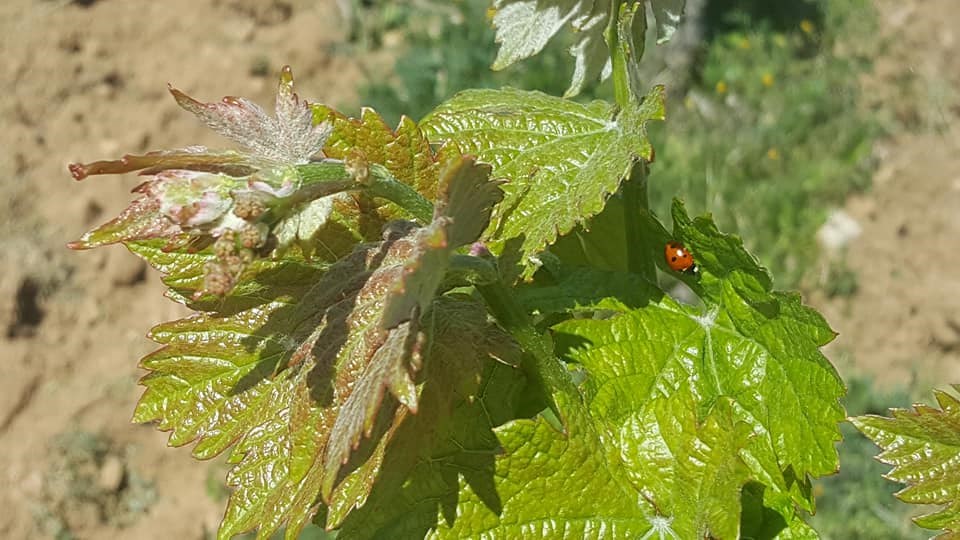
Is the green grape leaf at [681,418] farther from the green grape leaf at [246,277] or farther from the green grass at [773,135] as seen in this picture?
the green grass at [773,135]

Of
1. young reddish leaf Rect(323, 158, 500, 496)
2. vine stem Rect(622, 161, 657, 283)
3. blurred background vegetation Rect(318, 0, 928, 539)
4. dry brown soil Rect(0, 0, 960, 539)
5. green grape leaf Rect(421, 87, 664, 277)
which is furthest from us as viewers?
blurred background vegetation Rect(318, 0, 928, 539)

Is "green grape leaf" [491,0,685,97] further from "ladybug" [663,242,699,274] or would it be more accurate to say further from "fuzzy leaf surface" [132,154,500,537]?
"fuzzy leaf surface" [132,154,500,537]

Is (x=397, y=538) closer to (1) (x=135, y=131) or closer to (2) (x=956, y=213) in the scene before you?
(2) (x=956, y=213)

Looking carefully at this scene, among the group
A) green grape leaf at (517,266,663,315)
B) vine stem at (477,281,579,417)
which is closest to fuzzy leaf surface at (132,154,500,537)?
vine stem at (477,281,579,417)

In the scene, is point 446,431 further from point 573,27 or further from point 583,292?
point 573,27

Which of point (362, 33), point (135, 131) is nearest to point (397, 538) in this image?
point (135, 131)

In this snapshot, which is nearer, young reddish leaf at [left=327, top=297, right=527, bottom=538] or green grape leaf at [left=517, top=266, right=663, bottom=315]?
young reddish leaf at [left=327, top=297, right=527, bottom=538]

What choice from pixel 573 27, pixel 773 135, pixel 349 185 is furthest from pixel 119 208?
pixel 349 185
